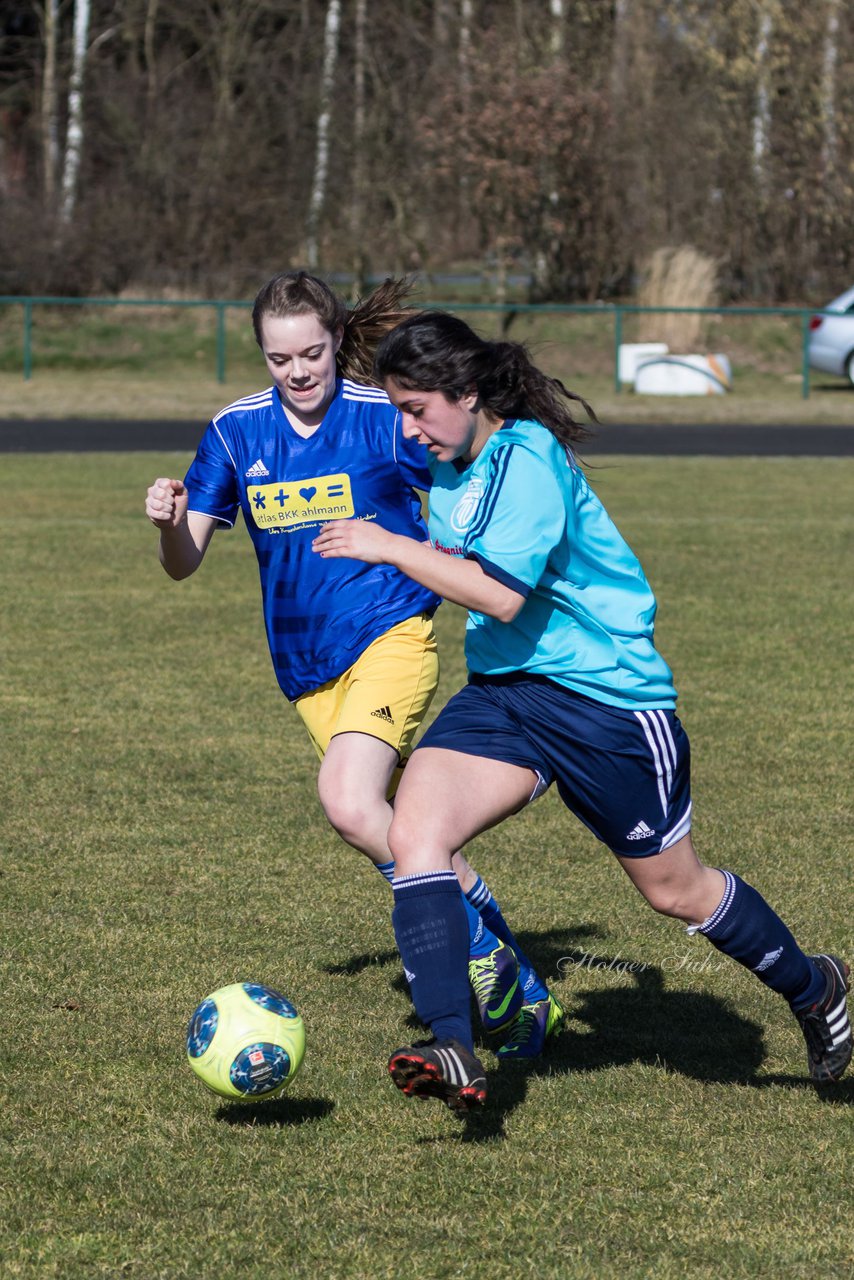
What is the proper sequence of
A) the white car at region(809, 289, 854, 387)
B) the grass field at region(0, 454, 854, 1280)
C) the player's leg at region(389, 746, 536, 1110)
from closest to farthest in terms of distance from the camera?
the grass field at region(0, 454, 854, 1280) < the player's leg at region(389, 746, 536, 1110) < the white car at region(809, 289, 854, 387)

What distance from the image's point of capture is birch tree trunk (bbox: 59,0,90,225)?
35094 millimetres

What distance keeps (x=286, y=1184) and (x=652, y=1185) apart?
0.78m

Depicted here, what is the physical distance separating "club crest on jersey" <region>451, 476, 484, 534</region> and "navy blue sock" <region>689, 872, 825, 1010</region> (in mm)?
1066

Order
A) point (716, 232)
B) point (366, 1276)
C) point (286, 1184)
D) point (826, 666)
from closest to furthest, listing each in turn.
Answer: point (366, 1276), point (286, 1184), point (826, 666), point (716, 232)

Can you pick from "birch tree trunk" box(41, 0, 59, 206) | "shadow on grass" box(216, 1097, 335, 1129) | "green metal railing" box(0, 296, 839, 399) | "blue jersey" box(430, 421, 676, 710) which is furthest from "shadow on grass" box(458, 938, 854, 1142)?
"birch tree trunk" box(41, 0, 59, 206)

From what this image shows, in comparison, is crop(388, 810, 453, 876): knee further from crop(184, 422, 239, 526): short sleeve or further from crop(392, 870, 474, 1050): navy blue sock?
crop(184, 422, 239, 526): short sleeve

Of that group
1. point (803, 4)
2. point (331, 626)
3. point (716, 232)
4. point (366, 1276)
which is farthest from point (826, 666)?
point (803, 4)

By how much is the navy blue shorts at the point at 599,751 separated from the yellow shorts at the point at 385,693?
569mm

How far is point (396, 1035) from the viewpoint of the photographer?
4.58 m

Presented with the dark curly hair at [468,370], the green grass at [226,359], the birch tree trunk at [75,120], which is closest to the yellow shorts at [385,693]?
the dark curly hair at [468,370]

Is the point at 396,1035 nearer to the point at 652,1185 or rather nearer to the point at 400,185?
the point at 652,1185

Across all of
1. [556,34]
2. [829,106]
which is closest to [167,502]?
[829,106]

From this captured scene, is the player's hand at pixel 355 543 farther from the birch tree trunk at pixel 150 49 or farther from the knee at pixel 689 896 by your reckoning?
the birch tree trunk at pixel 150 49

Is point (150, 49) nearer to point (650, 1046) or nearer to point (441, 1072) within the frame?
point (650, 1046)
